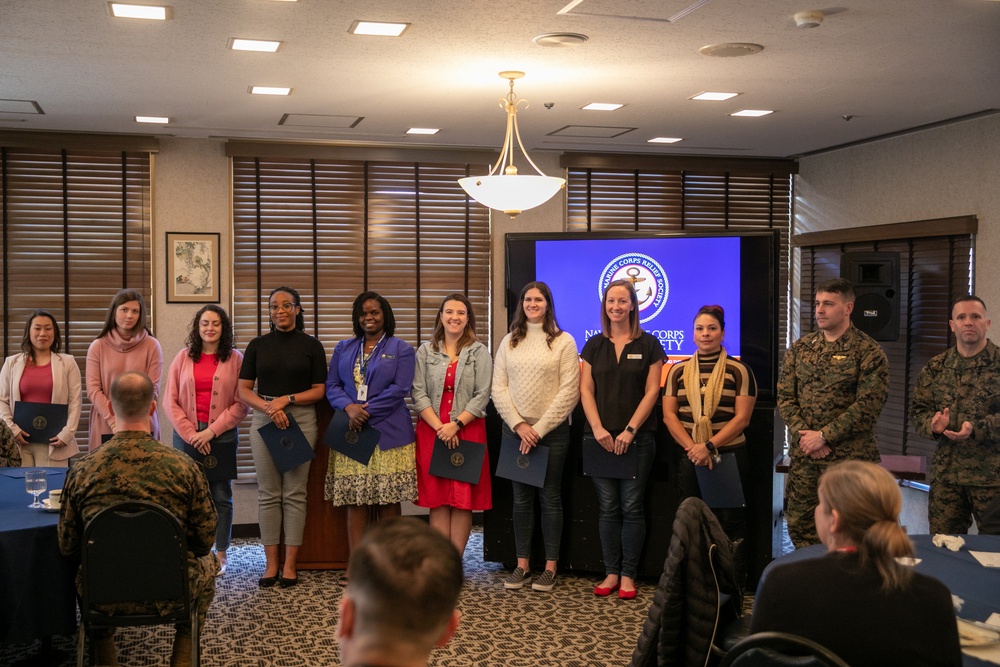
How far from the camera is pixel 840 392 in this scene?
4484 mm

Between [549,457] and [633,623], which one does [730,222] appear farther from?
[633,623]

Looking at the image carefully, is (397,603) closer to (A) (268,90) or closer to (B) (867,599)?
(B) (867,599)

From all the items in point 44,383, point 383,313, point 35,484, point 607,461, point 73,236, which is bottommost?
point 607,461

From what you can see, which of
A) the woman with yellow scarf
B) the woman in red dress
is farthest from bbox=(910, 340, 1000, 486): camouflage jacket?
the woman in red dress

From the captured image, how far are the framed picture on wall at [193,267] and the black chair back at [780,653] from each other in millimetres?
5438

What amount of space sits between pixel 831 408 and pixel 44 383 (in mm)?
4184

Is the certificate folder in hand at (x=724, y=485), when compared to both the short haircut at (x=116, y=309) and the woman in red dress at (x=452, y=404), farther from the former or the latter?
the short haircut at (x=116, y=309)

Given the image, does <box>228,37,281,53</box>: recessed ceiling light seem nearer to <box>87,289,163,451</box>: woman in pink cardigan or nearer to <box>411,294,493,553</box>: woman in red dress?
<box>411,294,493,553</box>: woman in red dress

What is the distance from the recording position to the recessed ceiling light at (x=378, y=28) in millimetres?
3725

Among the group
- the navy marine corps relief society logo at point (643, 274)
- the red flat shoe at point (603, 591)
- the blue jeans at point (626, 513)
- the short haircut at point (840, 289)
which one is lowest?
the red flat shoe at point (603, 591)

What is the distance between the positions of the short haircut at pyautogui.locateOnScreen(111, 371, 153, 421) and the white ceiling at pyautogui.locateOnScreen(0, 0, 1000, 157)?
4.60 feet

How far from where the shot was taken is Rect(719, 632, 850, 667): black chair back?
1881 millimetres

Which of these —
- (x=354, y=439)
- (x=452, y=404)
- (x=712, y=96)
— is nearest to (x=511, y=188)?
(x=452, y=404)

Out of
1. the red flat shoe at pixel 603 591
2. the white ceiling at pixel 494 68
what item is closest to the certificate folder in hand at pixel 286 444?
the red flat shoe at pixel 603 591
